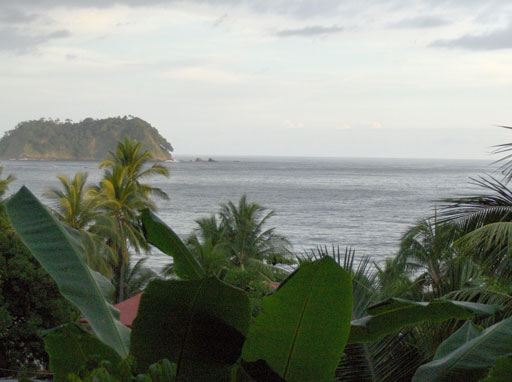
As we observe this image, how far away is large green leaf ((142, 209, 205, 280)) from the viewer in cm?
173

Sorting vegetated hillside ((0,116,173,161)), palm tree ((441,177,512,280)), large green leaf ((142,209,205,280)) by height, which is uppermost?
vegetated hillside ((0,116,173,161))

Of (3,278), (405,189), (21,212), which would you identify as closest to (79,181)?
(3,278)

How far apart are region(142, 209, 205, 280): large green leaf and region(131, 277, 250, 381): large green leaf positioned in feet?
0.90

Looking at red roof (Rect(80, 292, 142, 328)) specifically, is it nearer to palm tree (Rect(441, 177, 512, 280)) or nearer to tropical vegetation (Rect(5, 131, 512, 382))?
palm tree (Rect(441, 177, 512, 280))

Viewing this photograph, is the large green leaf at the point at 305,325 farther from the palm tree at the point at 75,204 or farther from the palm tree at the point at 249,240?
the palm tree at the point at 249,240

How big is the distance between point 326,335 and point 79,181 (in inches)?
963

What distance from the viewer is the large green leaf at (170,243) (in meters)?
1.73

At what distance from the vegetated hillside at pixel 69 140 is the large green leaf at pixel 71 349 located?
490ft

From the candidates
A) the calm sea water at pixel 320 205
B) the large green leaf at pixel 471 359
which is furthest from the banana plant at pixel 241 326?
the calm sea water at pixel 320 205

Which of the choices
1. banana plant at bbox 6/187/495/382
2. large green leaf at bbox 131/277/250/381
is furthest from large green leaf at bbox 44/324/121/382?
large green leaf at bbox 131/277/250/381

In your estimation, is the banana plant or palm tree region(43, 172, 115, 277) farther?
palm tree region(43, 172, 115, 277)

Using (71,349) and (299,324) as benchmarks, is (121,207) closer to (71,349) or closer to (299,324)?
(71,349)

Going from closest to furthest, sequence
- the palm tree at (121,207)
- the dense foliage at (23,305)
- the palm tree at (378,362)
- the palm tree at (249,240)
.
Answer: the palm tree at (378,362) → the dense foliage at (23,305) → the palm tree at (121,207) → the palm tree at (249,240)

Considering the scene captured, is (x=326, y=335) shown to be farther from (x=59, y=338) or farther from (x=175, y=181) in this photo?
(x=175, y=181)
